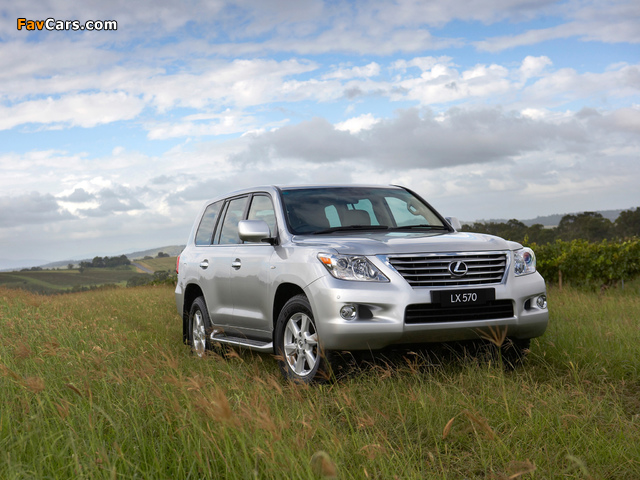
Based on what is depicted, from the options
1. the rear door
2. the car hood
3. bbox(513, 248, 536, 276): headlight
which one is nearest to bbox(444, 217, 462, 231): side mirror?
the car hood

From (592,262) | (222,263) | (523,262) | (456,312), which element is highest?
(222,263)

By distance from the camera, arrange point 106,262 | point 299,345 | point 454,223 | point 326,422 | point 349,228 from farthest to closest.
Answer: point 106,262 < point 454,223 < point 349,228 < point 299,345 < point 326,422

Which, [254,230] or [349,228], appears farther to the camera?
[349,228]

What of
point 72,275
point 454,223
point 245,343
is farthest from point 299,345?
point 72,275

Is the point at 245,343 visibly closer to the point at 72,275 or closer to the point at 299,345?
the point at 299,345

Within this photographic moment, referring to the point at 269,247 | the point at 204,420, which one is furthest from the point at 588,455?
the point at 269,247

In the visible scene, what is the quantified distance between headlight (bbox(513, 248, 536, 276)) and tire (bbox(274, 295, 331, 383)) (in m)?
1.86

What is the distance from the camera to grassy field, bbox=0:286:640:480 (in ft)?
9.87

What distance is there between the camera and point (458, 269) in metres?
5.26

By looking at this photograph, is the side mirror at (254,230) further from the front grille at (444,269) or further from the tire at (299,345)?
the front grille at (444,269)

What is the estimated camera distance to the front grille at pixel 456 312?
16.5ft

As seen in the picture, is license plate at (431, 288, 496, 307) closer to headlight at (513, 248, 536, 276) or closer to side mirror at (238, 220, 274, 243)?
headlight at (513, 248, 536, 276)

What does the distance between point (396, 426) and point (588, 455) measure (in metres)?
1.12

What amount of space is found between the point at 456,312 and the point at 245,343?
90.0 inches
